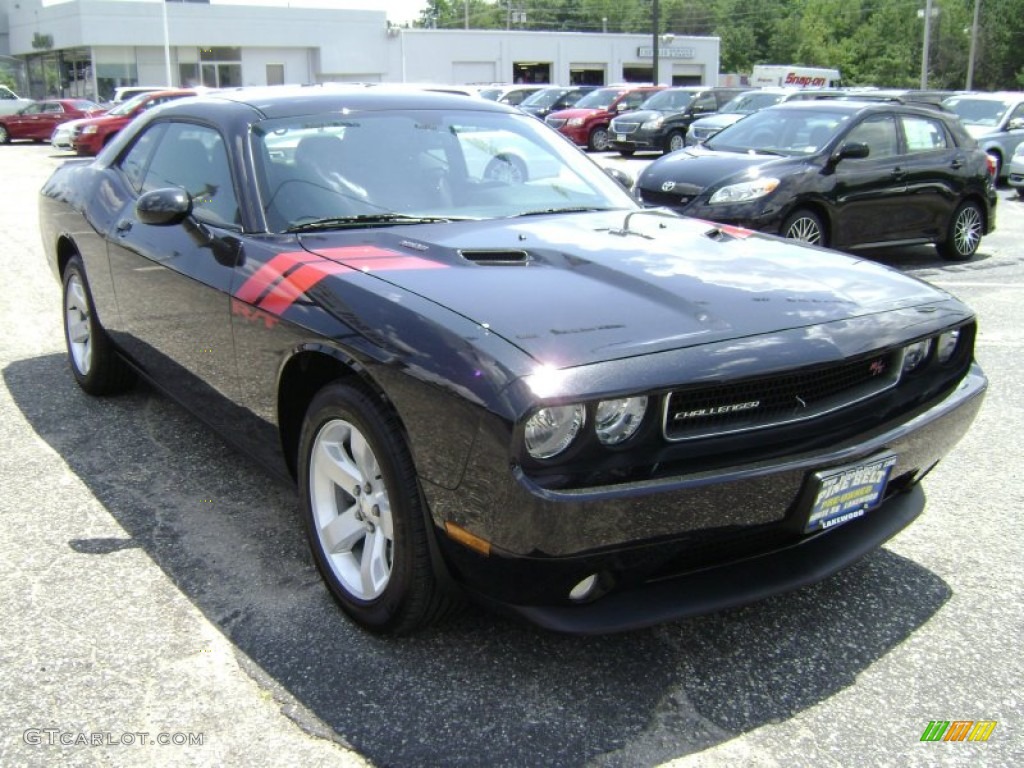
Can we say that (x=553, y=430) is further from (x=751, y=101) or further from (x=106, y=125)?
(x=106, y=125)

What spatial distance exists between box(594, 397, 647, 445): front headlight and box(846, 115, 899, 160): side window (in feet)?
25.1

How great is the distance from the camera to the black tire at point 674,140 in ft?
72.0

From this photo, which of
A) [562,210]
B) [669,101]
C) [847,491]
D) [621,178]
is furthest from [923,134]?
[669,101]

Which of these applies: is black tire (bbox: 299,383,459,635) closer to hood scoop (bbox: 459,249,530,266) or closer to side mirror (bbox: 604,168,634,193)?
hood scoop (bbox: 459,249,530,266)

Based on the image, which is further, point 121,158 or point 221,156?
point 121,158

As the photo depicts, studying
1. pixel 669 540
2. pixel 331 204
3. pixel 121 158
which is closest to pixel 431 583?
pixel 669 540

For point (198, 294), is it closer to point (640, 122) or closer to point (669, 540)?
point (669, 540)

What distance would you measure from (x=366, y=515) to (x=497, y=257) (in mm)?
880

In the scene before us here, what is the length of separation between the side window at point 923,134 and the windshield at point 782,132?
0.69 meters

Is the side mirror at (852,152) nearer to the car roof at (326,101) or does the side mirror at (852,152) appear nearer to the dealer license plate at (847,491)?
the car roof at (326,101)

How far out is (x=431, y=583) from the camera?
8.79 feet

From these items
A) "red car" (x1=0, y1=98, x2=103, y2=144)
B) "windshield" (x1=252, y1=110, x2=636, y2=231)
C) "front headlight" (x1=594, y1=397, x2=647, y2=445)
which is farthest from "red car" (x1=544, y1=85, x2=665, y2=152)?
"front headlight" (x1=594, y1=397, x2=647, y2=445)

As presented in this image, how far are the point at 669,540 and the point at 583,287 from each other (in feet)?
2.61

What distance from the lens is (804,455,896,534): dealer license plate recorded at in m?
2.63
